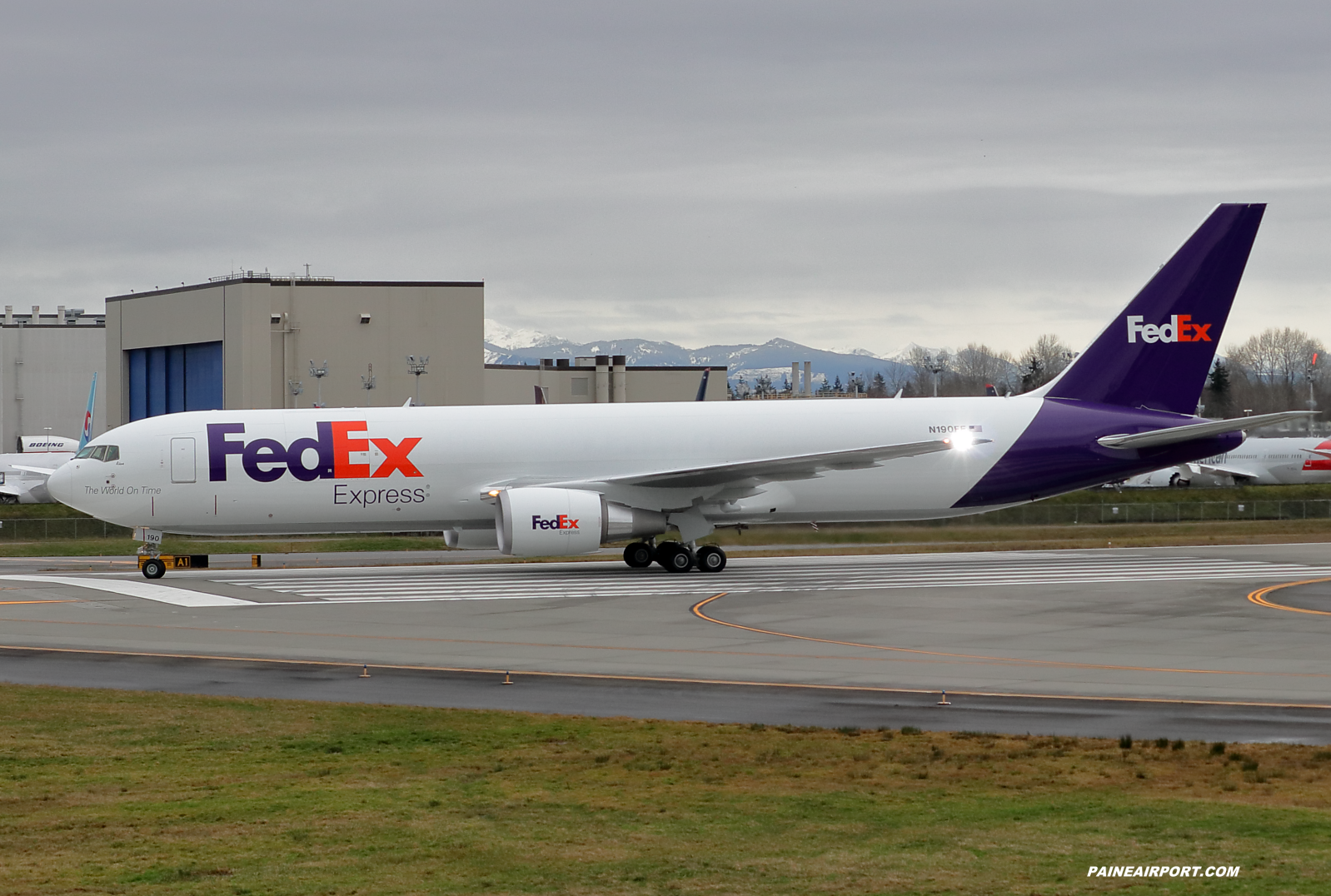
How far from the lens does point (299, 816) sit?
452 inches

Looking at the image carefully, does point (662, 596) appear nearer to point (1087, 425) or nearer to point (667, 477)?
point (667, 477)

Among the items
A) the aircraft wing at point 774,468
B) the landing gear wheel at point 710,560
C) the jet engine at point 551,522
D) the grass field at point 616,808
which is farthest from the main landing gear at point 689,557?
the grass field at point 616,808

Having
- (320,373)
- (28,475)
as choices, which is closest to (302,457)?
(320,373)

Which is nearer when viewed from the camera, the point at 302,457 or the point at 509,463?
the point at 302,457

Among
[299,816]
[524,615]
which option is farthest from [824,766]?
[524,615]

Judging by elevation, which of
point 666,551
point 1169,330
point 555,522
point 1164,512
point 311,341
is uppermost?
point 311,341

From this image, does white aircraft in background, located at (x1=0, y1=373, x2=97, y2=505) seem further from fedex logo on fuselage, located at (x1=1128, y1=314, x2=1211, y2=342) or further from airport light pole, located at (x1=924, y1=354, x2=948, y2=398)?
fedex logo on fuselage, located at (x1=1128, y1=314, x2=1211, y2=342)

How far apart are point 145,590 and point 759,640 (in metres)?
16.6

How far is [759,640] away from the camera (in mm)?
23344

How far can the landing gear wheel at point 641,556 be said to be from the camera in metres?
37.1

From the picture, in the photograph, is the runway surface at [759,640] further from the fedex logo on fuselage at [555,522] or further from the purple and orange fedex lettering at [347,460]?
the purple and orange fedex lettering at [347,460]

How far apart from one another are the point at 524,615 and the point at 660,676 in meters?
8.17

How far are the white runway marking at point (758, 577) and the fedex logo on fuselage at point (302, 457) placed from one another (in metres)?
2.71

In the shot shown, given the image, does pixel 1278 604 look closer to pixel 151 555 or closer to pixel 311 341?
pixel 151 555
